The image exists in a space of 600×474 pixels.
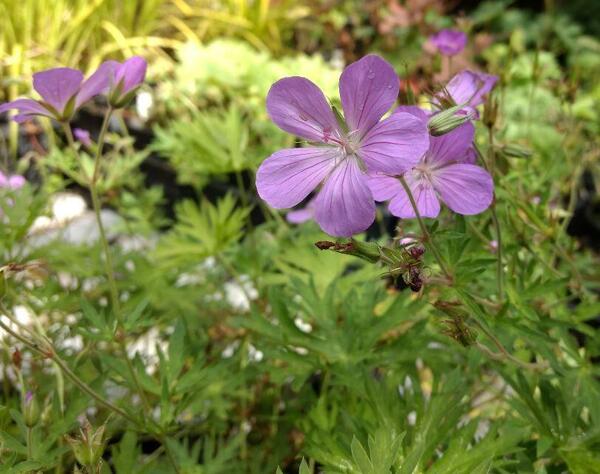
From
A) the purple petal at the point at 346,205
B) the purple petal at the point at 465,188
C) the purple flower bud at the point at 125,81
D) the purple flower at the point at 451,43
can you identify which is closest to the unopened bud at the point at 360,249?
the purple petal at the point at 346,205

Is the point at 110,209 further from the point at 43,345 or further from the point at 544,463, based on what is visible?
the point at 544,463

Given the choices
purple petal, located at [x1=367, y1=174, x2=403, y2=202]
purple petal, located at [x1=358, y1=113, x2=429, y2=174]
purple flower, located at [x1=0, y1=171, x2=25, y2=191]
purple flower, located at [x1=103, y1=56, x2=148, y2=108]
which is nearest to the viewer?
purple petal, located at [x1=358, y1=113, x2=429, y2=174]

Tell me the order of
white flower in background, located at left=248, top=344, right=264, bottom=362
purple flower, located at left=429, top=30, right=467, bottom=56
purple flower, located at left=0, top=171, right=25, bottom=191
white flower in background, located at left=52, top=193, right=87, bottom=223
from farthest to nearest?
white flower in background, located at left=52, top=193, right=87, bottom=223 < purple flower, located at left=0, top=171, right=25, bottom=191 < white flower in background, located at left=248, top=344, right=264, bottom=362 < purple flower, located at left=429, top=30, right=467, bottom=56

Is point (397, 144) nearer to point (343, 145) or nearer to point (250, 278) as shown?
point (343, 145)

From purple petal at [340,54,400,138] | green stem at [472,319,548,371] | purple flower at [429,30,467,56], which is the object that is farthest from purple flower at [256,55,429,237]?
purple flower at [429,30,467,56]

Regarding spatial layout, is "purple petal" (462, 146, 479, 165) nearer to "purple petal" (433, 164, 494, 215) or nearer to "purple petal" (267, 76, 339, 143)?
"purple petal" (433, 164, 494, 215)

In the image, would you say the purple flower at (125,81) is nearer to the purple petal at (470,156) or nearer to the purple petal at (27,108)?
the purple petal at (27,108)

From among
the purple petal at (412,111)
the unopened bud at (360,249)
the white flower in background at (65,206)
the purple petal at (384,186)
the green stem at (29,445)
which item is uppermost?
the purple petal at (412,111)
